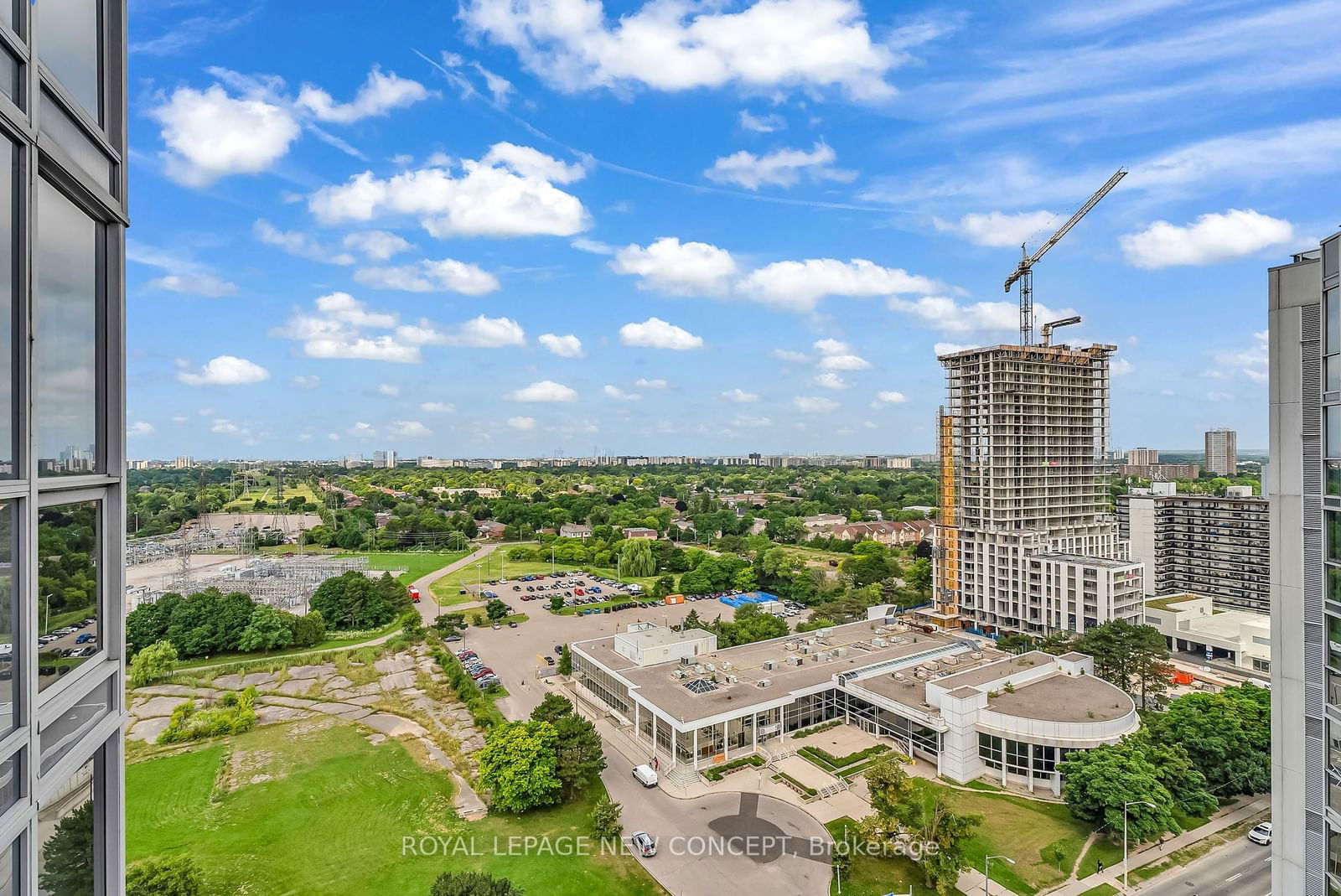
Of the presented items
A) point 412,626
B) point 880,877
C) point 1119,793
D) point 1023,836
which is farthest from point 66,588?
point 412,626

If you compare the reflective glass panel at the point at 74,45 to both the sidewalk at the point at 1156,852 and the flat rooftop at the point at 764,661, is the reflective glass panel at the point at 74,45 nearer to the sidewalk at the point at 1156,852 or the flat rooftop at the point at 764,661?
the sidewalk at the point at 1156,852

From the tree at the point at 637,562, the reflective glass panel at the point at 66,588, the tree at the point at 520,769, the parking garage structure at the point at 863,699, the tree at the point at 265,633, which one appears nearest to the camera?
the reflective glass panel at the point at 66,588

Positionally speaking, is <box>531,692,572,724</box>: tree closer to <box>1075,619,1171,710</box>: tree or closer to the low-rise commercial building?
<box>1075,619,1171,710</box>: tree

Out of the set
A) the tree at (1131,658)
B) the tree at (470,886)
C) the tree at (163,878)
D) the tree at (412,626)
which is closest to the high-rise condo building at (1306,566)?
the tree at (470,886)

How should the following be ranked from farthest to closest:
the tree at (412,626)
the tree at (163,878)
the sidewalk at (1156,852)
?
the tree at (412,626)
the sidewalk at (1156,852)
the tree at (163,878)

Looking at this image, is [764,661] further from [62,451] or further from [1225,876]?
[62,451]

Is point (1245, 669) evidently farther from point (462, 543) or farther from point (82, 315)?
point (462, 543)

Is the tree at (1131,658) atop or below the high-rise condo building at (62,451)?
below

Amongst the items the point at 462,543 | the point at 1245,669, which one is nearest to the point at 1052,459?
the point at 1245,669
